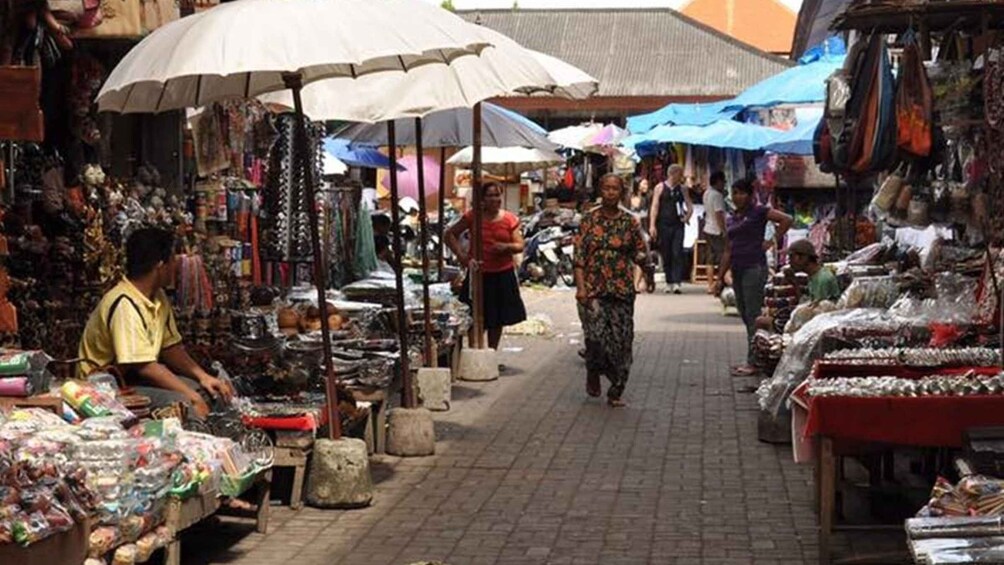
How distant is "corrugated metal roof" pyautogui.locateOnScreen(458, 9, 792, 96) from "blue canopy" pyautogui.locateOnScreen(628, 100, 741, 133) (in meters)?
10.1

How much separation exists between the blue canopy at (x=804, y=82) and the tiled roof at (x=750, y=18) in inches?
1232

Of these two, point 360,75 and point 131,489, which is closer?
point 131,489

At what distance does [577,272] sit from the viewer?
12.8 m

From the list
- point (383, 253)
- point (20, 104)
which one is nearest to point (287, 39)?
point (20, 104)

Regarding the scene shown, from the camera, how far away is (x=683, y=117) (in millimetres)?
26891

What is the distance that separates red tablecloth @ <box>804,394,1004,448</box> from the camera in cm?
696

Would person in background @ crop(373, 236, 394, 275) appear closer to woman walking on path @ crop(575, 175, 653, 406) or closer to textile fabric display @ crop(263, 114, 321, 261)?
textile fabric display @ crop(263, 114, 321, 261)

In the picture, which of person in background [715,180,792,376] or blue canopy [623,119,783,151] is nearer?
person in background [715,180,792,376]

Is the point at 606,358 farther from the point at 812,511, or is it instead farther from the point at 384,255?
the point at 384,255

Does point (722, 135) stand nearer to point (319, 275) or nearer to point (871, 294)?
point (871, 294)

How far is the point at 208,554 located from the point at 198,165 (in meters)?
5.12

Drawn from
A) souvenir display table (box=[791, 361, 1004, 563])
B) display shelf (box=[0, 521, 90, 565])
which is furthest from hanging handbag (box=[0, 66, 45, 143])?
souvenir display table (box=[791, 361, 1004, 563])

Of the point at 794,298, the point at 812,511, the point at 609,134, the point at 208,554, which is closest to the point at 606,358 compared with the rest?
the point at 794,298

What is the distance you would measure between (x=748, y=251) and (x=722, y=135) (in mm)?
9738
